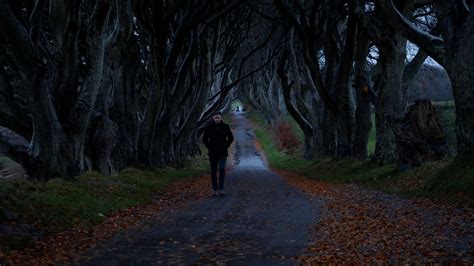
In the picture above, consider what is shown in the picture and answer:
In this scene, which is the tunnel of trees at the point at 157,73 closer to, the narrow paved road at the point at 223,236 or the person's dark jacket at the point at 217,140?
the person's dark jacket at the point at 217,140

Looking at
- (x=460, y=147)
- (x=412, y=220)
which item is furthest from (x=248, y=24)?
(x=412, y=220)

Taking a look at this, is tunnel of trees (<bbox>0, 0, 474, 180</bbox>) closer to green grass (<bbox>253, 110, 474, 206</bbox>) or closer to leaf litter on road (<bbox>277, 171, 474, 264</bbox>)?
green grass (<bbox>253, 110, 474, 206</bbox>)

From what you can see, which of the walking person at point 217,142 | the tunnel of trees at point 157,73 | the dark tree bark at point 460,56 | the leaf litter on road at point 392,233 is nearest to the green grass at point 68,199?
the tunnel of trees at point 157,73

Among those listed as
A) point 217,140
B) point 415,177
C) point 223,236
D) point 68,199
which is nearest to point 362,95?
point 415,177

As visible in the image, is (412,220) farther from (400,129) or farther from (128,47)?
(128,47)

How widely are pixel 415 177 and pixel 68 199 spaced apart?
8377 mm

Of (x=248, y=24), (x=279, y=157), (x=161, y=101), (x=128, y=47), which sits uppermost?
(x=248, y=24)

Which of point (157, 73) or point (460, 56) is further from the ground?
point (157, 73)

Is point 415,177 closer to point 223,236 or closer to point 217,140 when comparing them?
point 217,140

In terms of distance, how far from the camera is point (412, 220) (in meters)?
9.24

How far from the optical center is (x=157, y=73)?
20000mm

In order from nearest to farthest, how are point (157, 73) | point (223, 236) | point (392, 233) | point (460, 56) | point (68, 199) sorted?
1. point (392, 233)
2. point (223, 236)
3. point (68, 199)
4. point (460, 56)
5. point (157, 73)

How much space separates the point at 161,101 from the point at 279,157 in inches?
878

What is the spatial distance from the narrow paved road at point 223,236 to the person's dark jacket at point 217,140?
3.89 ft
